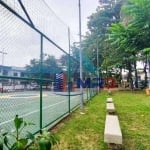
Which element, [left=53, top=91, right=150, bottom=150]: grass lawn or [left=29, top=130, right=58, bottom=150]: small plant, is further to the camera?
[left=53, top=91, right=150, bottom=150]: grass lawn

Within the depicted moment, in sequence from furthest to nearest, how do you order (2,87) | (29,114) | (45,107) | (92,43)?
(92,43)
(45,107)
(29,114)
(2,87)

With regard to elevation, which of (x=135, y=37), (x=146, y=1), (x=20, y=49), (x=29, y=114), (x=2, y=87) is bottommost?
(x=29, y=114)

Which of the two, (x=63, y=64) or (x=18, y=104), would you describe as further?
(x=63, y=64)

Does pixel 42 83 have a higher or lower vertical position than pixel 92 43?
lower

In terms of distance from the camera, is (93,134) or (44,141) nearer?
(44,141)

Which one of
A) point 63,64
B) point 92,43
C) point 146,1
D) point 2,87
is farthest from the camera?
point 92,43

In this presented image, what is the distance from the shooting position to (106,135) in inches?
200

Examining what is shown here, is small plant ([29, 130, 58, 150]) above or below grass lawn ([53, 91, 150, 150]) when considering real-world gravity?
above

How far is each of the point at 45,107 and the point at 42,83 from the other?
127cm

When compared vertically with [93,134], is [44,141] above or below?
above

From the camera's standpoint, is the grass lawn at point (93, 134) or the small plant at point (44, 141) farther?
the grass lawn at point (93, 134)

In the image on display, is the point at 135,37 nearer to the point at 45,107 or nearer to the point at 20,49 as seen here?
the point at 45,107

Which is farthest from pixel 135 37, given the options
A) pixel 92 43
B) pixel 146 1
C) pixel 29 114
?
pixel 92 43

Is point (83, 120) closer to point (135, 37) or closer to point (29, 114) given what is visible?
point (29, 114)
